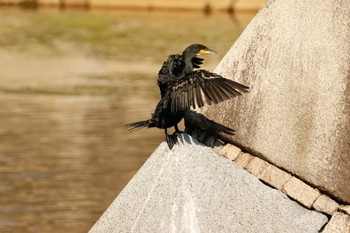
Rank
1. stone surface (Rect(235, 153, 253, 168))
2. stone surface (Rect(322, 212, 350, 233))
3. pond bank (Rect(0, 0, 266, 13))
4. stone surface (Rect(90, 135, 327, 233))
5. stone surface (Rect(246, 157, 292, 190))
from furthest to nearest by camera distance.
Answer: pond bank (Rect(0, 0, 266, 13)) → stone surface (Rect(235, 153, 253, 168)) → stone surface (Rect(246, 157, 292, 190)) → stone surface (Rect(90, 135, 327, 233)) → stone surface (Rect(322, 212, 350, 233))

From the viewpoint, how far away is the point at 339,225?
22.8 feet

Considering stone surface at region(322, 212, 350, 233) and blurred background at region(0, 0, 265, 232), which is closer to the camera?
stone surface at region(322, 212, 350, 233)

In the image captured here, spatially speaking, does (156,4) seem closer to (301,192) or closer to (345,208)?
(301,192)

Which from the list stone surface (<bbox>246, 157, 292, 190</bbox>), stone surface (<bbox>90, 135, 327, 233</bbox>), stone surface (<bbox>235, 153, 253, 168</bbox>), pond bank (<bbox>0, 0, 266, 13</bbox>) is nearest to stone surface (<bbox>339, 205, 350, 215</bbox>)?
stone surface (<bbox>90, 135, 327, 233</bbox>)

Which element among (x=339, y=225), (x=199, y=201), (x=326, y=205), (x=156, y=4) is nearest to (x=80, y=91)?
(x=199, y=201)

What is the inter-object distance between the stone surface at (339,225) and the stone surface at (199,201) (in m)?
0.08

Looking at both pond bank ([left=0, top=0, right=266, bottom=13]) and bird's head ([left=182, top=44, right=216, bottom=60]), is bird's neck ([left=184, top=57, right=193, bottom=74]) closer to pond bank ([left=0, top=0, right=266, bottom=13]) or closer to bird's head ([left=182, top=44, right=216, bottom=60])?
bird's head ([left=182, top=44, right=216, bottom=60])

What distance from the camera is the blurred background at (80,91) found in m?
12.1

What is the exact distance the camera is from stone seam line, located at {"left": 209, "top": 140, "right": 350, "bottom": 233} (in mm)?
6941

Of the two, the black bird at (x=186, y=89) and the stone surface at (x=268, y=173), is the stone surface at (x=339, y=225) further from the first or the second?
the black bird at (x=186, y=89)

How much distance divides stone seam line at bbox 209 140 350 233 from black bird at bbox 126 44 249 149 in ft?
1.39

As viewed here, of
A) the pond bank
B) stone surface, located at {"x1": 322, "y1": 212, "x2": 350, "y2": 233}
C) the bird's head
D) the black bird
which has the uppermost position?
the bird's head

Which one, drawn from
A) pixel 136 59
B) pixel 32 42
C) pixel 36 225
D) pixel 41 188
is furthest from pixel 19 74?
pixel 36 225

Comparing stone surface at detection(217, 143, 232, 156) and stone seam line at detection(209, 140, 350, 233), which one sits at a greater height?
stone surface at detection(217, 143, 232, 156)
